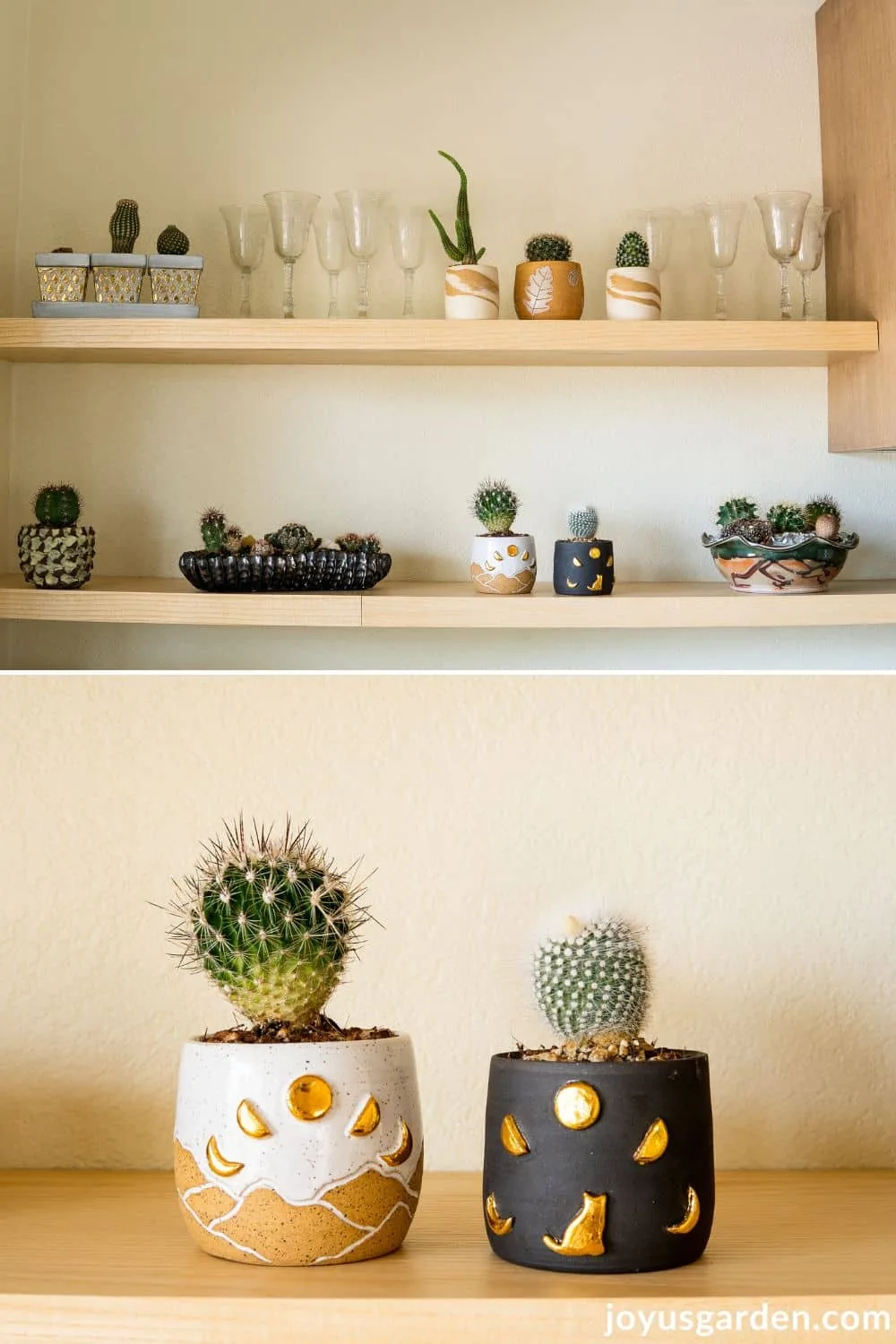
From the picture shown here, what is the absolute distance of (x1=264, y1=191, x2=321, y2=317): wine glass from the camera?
1.74m

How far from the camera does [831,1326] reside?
24.5 inches

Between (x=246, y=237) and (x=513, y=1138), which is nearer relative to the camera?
(x=513, y=1138)

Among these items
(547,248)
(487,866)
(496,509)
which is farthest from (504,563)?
(487,866)

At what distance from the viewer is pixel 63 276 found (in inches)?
66.7

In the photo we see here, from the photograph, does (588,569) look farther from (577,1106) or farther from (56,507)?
(577,1106)

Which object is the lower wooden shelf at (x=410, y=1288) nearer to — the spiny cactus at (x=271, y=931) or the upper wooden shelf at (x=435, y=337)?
the spiny cactus at (x=271, y=931)

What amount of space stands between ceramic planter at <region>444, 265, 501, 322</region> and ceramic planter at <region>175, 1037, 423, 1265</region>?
1186 mm

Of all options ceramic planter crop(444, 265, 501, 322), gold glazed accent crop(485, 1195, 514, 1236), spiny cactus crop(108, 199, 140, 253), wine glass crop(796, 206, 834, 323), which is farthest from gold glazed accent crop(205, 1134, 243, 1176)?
wine glass crop(796, 206, 834, 323)

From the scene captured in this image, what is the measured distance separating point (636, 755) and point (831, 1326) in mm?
375

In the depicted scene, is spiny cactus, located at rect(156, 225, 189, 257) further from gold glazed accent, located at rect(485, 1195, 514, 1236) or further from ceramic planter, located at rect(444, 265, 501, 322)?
Result: gold glazed accent, located at rect(485, 1195, 514, 1236)

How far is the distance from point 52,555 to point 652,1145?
1.24 meters

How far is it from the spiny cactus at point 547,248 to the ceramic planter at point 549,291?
0.02 m

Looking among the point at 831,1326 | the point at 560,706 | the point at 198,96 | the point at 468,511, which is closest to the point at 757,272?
the point at 468,511

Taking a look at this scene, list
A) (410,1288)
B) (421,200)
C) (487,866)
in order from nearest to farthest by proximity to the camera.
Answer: (410,1288) < (487,866) < (421,200)
